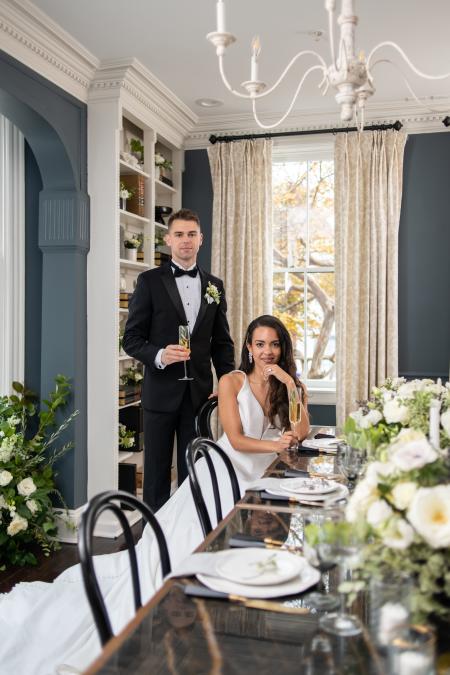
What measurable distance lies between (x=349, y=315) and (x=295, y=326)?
64 cm

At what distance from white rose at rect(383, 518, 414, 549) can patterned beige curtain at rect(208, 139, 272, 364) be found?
13.7 ft

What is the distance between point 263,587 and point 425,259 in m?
4.07

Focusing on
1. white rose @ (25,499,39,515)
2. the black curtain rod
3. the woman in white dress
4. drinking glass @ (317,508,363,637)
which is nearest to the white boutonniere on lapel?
the woman in white dress

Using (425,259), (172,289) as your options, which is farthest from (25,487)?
(425,259)

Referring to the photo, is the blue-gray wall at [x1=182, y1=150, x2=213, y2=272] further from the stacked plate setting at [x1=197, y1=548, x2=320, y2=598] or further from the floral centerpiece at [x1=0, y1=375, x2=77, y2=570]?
the stacked plate setting at [x1=197, y1=548, x2=320, y2=598]

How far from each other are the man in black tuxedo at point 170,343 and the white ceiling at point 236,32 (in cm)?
99

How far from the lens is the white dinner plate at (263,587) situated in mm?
1331

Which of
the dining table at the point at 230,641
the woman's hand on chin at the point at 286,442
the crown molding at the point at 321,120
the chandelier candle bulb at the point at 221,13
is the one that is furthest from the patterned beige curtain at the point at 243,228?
the dining table at the point at 230,641

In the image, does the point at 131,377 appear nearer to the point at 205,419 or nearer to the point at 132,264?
the point at 132,264

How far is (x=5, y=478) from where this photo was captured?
11.9 ft

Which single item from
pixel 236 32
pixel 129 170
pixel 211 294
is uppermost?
pixel 236 32

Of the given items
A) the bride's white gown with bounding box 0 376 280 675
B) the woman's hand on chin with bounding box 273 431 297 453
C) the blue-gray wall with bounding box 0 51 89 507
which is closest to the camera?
the bride's white gown with bounding box 0 376 280 675

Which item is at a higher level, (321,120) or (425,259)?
(321,120)

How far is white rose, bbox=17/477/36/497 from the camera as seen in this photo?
3.73 metres
